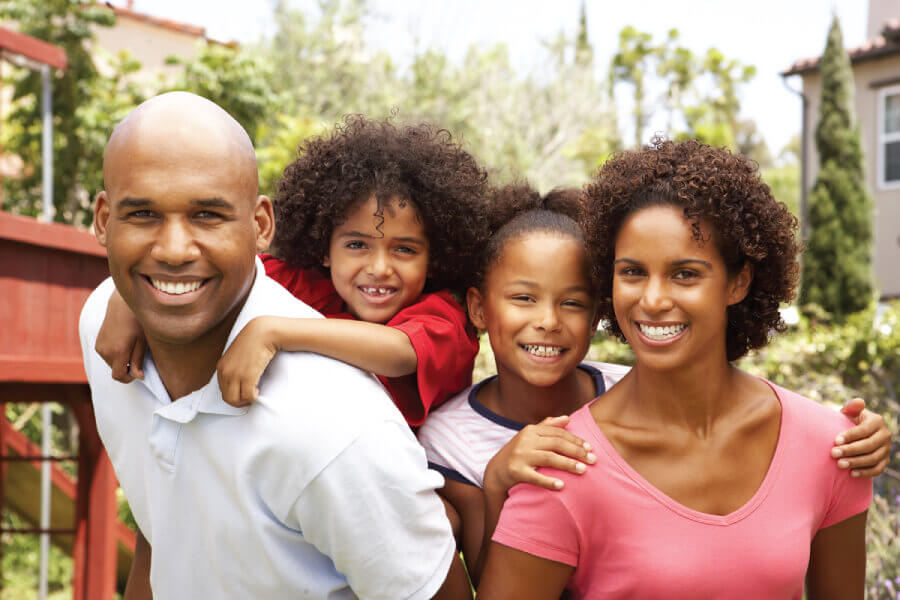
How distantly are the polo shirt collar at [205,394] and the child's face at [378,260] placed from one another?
0.50 m

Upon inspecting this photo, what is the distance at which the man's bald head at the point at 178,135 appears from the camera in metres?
1.85

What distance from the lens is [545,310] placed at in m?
2.40

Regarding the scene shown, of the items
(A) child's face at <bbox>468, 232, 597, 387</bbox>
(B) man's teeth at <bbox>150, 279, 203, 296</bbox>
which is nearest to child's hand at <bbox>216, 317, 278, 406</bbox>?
(B) man's teeth at <bbox>150, 279, 203, 296</bbox>

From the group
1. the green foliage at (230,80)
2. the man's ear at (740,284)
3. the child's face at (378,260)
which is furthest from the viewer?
the green foliage at (230,80)

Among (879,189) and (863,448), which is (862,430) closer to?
(863,448)

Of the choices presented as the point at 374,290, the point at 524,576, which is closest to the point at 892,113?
the point at 374,290

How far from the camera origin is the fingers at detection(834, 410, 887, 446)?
6.86ft

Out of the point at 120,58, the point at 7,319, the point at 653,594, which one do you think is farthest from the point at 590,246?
→ the point at 120,58

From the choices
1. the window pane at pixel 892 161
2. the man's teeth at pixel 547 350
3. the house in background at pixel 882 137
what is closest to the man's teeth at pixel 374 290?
the man's teeth at pixel 547 350

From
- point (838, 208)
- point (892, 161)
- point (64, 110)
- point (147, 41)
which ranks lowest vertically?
point (838, 208)

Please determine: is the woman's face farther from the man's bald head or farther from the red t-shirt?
the man's bald head

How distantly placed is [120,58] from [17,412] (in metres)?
5.54

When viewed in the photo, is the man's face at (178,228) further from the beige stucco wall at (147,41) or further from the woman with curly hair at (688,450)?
the beige stucco wall at (147,41)

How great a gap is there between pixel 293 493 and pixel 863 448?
4.51 feet
